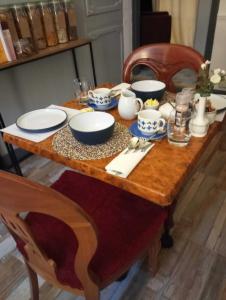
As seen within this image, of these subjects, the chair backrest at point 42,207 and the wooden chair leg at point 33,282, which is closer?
the chair backrest at point 42,207

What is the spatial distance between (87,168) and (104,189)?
0.78ft

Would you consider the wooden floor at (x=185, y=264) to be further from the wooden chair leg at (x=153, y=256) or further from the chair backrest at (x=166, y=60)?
the chair backrest at (x=166, y=60)

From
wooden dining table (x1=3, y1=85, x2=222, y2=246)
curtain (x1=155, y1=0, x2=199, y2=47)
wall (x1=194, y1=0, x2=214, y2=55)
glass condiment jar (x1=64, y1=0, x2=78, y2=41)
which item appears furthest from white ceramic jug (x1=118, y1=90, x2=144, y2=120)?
curtain (x1=155, y1=0, x2=199, y2=47)

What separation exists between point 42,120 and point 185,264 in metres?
0.93

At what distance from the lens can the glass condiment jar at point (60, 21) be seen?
5.58ft

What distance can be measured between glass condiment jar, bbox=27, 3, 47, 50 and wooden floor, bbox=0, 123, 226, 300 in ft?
3.97

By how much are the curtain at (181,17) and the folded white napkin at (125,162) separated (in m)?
3.33

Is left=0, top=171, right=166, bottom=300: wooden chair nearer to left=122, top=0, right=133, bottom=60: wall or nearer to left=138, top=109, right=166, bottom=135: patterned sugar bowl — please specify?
left=138, top=109, right=166, bottom=135: patterned sugar bowl

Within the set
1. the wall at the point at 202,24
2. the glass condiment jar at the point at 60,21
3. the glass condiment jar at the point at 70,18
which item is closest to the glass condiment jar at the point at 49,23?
the glass condiment jar at the point at 60,21

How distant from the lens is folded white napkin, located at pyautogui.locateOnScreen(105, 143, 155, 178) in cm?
66

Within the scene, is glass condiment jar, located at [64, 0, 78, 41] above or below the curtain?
above

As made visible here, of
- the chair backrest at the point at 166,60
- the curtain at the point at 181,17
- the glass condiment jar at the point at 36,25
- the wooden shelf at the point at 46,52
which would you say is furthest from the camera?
the curtain at the point at 181,17

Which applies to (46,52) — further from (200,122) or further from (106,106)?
(200,122)

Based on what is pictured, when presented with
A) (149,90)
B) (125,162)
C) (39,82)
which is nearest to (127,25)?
(39,82)
